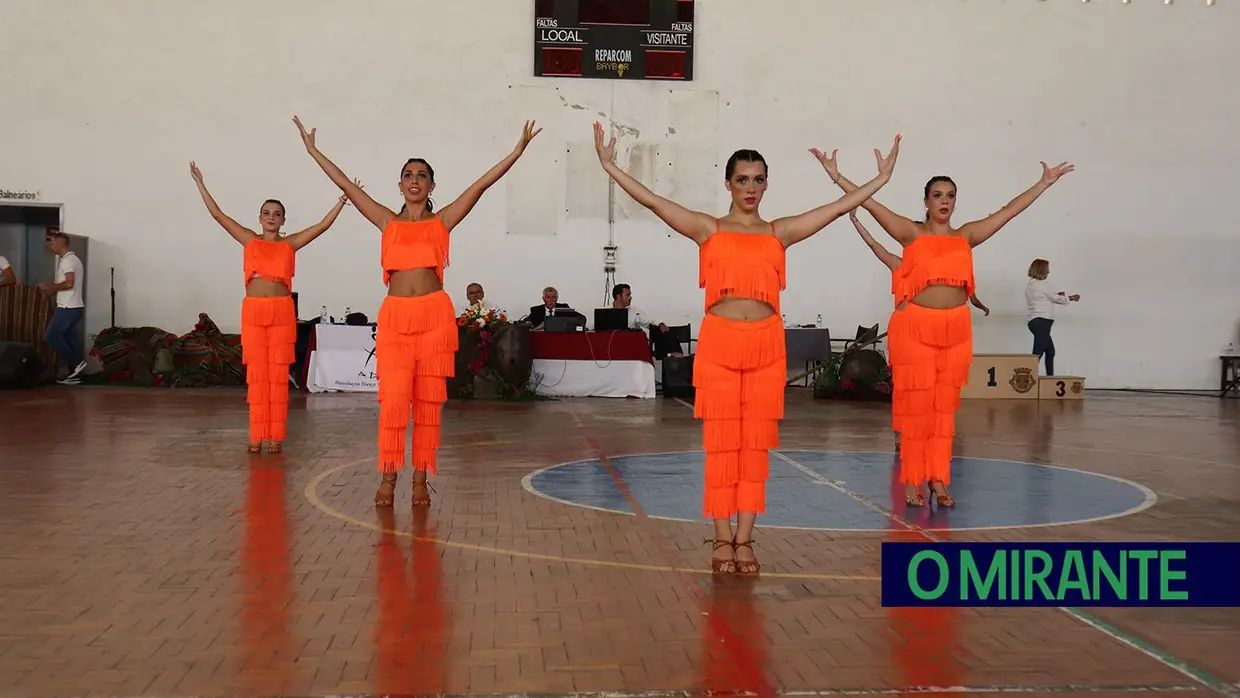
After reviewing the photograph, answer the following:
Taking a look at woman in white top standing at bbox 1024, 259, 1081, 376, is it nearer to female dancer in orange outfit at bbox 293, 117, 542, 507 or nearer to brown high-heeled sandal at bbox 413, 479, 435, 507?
female dancer in orange outfit at bbox 293, 117, 542, 507

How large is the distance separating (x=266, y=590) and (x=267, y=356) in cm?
461

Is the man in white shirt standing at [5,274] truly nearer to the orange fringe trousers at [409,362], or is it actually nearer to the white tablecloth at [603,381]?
the white tablecloth at [603,381]

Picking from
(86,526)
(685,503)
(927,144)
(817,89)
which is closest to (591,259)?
(817,89)

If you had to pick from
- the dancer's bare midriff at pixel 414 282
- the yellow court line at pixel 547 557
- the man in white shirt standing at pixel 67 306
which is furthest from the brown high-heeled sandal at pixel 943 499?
the man in white shirt standing at pixel 67 306

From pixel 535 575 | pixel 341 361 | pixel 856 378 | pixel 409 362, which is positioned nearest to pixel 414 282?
pixel 409 362

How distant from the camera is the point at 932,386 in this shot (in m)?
6.93

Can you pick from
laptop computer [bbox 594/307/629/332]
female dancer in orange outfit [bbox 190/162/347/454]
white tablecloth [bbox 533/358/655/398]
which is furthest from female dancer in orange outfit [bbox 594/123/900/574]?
white tablecloth [bbox 533/358/655/398]

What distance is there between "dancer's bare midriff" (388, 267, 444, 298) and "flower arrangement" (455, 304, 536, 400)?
818cm

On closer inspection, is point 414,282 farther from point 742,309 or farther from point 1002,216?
point 1002,216

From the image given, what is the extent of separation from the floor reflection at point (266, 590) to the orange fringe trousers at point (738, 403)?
6.55 feet

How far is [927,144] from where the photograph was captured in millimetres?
18406

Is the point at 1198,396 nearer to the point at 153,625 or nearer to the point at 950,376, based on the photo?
Answer: the point at 950,376

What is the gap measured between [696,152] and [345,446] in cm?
988

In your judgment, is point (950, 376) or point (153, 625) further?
point (950, 376)
